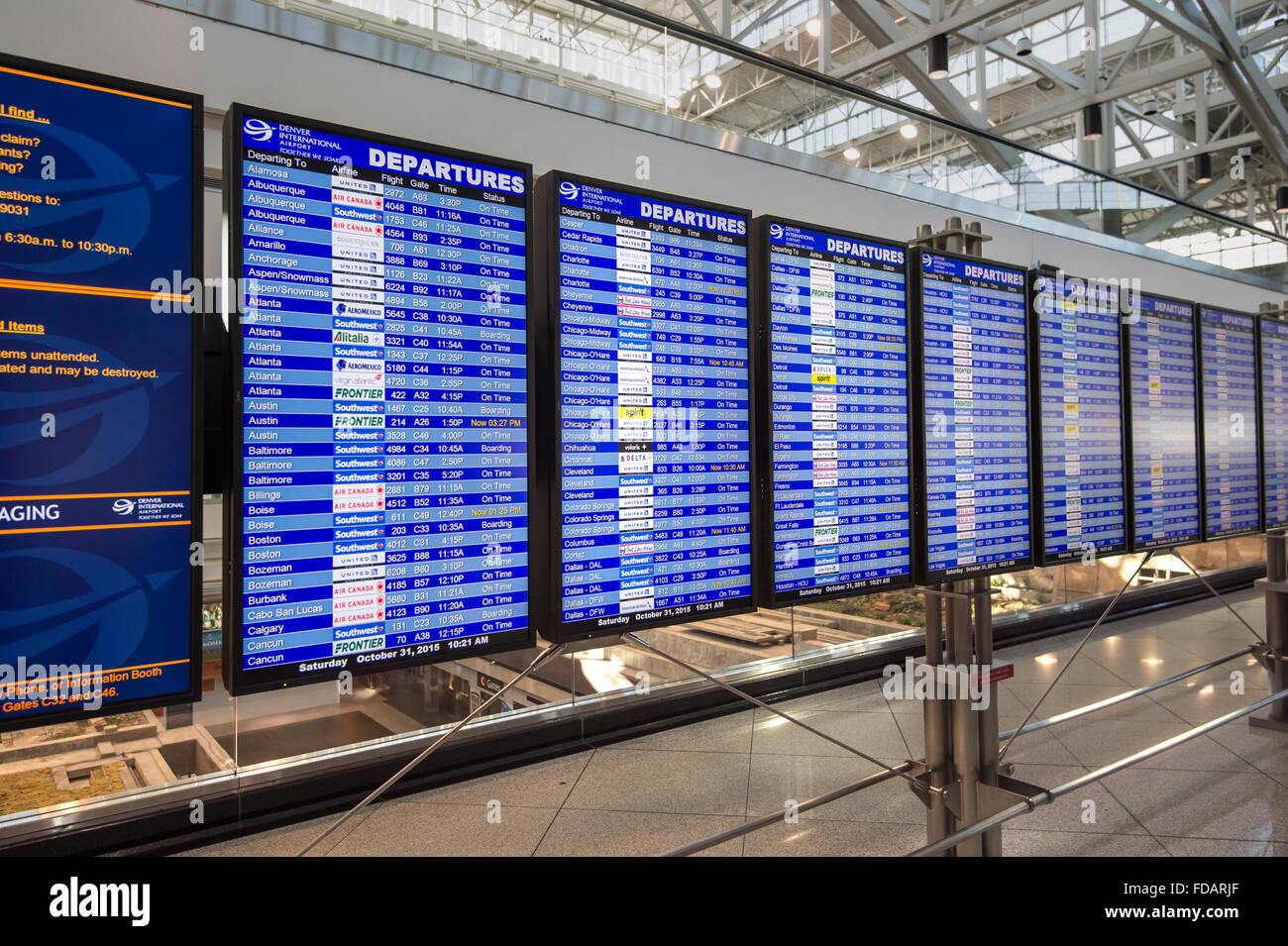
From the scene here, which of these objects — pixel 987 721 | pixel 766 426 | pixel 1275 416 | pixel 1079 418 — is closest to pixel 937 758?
pixel 987 721

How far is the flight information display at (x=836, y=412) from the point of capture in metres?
2.35

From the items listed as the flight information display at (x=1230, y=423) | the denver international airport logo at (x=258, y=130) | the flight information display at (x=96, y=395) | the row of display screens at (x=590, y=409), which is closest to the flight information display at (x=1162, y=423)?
the flight information display at (x=1230, y=423)

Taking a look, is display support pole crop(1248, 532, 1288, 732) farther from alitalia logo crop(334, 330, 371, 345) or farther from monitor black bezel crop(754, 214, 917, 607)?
alitalia logo crop(334, 330, 371, 345)

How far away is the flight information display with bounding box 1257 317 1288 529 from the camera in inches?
167

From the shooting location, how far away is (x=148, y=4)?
9.95ft

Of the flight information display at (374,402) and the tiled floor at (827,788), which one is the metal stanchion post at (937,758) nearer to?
the tiled floor at (827,788)

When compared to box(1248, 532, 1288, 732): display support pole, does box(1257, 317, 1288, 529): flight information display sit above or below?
above

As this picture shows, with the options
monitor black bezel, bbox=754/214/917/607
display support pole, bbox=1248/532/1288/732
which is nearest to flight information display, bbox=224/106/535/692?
monitor black bezel, bbox=754/214/917/607

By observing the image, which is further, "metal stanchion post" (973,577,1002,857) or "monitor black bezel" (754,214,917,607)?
"metal stanchion post" (973,577,1002,857)

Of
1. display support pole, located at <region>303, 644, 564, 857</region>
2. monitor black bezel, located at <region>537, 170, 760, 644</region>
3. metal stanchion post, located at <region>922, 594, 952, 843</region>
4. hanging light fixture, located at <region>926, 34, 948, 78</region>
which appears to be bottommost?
metal stanchion post, located at <region>922, 594, 952, 843</region>

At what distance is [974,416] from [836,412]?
2.23 ft

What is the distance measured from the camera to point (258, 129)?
1575 millimetres

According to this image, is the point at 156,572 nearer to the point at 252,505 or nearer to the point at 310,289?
the point at 252,505

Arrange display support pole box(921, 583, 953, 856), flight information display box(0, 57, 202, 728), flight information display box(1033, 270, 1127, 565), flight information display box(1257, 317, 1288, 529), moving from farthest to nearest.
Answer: flight information display box(1257, 317, 1288, 529) → flight information display box(1033, 270, 1127, 565) → display support pole box(921, 583, 953, 856) → flight information display box(0, 57, 202, 728)
